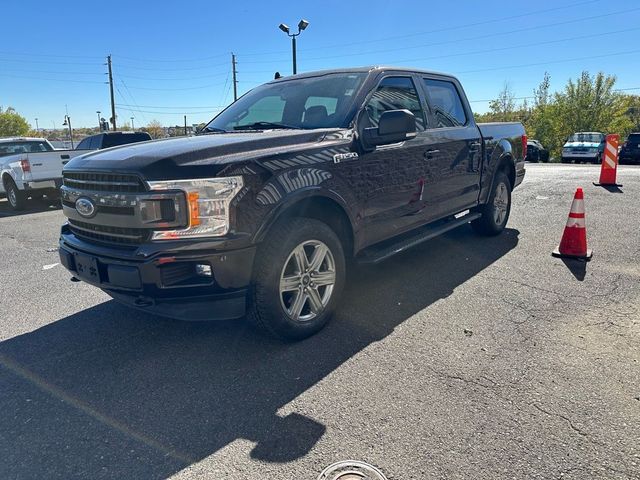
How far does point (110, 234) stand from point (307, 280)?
136 centimetres

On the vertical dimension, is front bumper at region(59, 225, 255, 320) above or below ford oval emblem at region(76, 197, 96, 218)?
below

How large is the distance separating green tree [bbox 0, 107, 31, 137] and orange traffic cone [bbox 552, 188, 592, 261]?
64.4 metres

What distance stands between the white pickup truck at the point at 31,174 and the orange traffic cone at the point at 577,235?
9798 millimetres


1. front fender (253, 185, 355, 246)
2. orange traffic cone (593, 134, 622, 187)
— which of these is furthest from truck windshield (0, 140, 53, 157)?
orange traffic cone (593, 134, 622, 187)

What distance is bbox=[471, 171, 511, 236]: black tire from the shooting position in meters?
6.02

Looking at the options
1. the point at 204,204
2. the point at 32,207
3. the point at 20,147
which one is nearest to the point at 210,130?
the point at 204,204

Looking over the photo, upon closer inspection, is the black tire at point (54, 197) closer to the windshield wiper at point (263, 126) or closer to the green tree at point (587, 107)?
the windshield wiper at point (263, 126)

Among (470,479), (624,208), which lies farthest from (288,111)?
(624,208)

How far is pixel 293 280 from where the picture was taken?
3164 mm

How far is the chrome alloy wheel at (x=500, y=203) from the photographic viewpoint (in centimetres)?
614

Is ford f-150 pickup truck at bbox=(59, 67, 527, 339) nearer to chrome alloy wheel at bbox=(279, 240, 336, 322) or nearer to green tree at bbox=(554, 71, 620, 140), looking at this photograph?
chrome alloy wheel at bbox=(279, 240, 336, 322)

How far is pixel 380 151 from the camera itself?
12.4ft

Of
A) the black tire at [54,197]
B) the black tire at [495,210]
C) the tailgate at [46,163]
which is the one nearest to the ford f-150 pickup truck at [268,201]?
the black tire at [495,210]

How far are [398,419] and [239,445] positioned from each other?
84 centimetres
